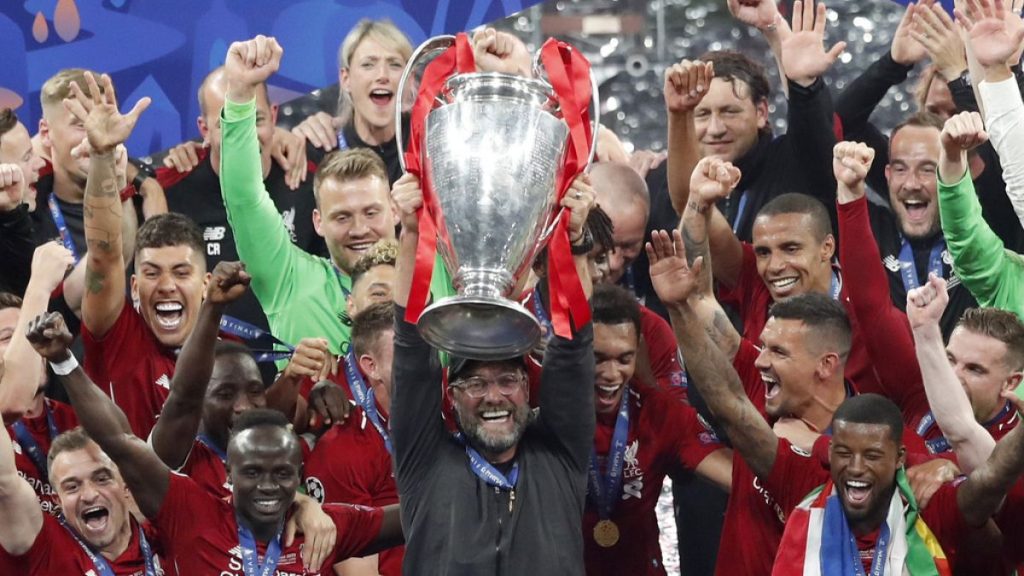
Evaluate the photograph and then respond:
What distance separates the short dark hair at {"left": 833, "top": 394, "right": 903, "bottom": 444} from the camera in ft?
14.0

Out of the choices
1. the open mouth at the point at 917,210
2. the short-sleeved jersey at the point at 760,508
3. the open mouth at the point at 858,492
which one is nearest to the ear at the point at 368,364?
the short-sleeved jersey at the point at 760,508

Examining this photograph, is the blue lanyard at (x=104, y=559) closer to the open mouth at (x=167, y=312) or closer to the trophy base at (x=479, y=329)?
the open mouth at (x=167, y=312)

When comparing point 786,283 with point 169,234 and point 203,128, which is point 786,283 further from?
point 203,128

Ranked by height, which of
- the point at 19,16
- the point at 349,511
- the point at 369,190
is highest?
the point at 19,16

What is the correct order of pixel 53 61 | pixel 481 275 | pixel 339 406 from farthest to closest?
pixel 53 61 < pixel 339 406 < pixel 481 275

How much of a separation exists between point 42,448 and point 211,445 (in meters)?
0.47

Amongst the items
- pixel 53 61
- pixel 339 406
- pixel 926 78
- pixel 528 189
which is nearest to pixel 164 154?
pixel 53 61

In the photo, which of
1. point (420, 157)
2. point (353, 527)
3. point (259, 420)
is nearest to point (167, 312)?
point (259, 420)

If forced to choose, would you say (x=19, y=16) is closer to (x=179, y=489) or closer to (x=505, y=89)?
(x=179, y=489)

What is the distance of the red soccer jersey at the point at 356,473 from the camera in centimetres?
479

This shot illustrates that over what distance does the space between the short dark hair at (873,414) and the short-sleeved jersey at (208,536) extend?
3.86 feet

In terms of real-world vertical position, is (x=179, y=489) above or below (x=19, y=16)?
below

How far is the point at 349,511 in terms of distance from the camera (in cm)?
454

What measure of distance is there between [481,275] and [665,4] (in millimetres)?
3541
